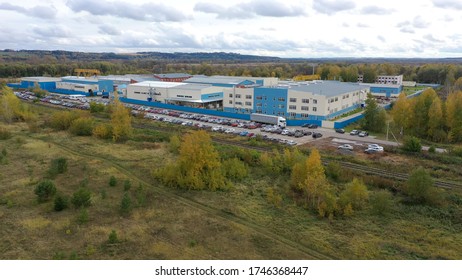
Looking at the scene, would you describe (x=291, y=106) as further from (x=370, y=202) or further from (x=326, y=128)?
(x=370, y=202)

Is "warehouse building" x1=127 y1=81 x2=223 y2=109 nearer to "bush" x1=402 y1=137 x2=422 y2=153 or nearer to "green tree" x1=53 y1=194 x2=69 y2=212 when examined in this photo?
"bush" x1=402 y1=137 x2=422 y2=153

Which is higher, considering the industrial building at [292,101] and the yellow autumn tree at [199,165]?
the industrial building at [292,101]

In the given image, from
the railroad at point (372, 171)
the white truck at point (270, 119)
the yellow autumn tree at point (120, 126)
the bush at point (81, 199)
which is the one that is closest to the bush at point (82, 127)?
the yellow autumn tree at point (120, 126)

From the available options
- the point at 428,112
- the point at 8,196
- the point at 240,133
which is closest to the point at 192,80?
the point at 240,133

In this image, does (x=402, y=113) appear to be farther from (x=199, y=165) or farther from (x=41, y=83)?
(x=41, y=83)

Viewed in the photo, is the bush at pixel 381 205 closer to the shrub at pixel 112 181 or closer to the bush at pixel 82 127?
the shrub at pixel 112 181

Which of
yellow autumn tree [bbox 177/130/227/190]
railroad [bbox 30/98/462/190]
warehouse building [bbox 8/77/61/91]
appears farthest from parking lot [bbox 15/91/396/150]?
warehouse building [bbox 8/77/61/91]

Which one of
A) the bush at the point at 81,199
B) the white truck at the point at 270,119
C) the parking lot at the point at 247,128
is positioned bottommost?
the bush at the point at 81,199

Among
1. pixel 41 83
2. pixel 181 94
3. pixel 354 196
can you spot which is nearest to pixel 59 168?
pixel 354 196
